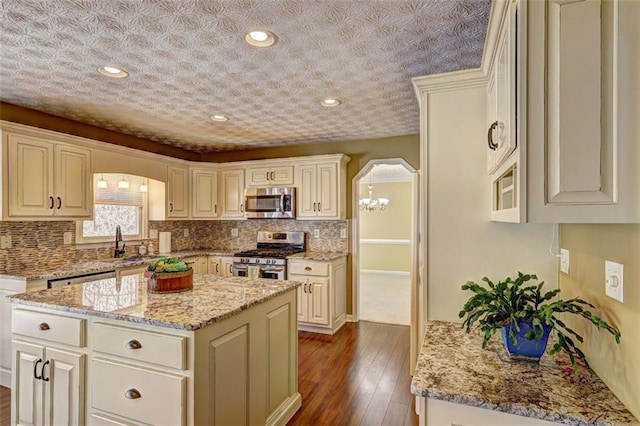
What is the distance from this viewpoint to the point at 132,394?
5.55 feet

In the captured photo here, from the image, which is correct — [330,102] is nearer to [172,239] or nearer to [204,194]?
[204,194]

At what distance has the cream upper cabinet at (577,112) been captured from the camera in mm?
944

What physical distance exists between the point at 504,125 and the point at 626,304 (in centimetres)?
69

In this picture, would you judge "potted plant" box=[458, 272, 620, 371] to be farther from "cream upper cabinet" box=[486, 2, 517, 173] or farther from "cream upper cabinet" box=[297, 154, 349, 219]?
"cream upper cabinet" box=[297, 154, 349, 219]

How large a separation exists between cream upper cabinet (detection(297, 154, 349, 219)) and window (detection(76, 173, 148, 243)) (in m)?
2.11

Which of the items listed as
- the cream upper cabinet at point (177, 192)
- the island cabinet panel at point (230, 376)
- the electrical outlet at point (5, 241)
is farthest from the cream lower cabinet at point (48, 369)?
the cream upper cabinet at point (177, 192)

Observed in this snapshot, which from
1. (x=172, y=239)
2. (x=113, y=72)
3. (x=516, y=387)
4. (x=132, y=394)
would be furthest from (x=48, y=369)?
(x=172, y=239)

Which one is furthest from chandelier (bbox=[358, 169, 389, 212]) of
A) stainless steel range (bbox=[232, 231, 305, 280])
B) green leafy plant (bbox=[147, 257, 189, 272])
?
green leafy plant (bbox=[147, 257, 189, 272])

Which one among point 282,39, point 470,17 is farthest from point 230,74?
point 470,17

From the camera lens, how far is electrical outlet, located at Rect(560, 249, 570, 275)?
1.58 metres

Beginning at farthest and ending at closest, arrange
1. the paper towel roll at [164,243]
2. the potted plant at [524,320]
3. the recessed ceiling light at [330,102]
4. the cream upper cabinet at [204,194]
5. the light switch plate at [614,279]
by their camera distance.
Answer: the cream upper cabinet at [204,194]
the paper towel roll at [164,243]
the recessed ceiling light at [330,102]
the potted plant at [524,320]
the light switch plate at [614,279]

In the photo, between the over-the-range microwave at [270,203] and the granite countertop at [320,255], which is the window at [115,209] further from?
the granite countertop at [320,255]

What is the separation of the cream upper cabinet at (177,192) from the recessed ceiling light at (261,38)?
3.01 meters

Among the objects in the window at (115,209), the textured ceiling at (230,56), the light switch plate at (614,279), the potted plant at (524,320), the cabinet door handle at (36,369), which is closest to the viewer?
the light switch plate at (614,279)
